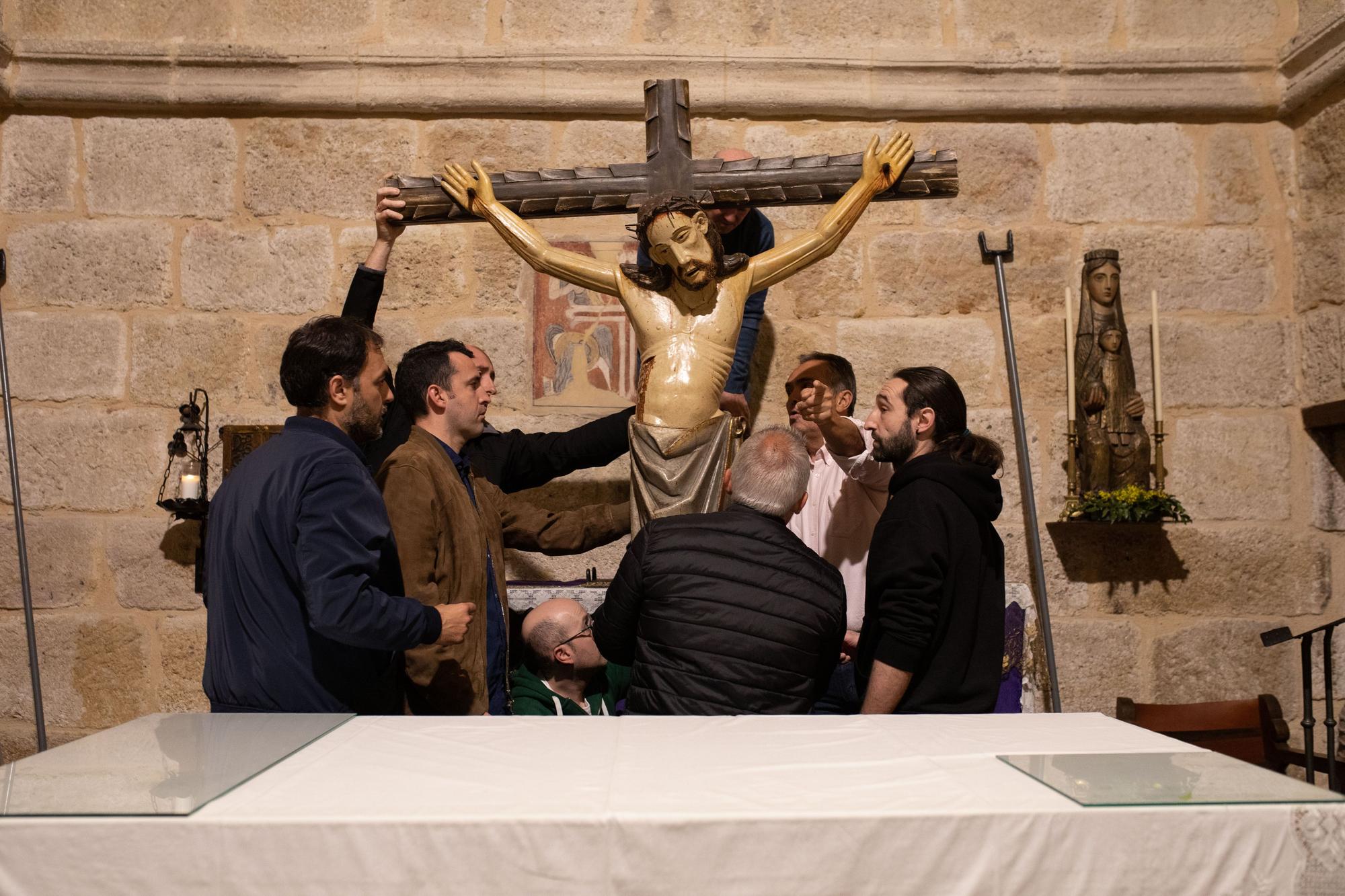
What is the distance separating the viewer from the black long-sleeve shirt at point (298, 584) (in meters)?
2.42

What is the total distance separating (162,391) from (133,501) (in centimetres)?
45

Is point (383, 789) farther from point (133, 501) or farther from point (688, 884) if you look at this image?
point (133, 501)

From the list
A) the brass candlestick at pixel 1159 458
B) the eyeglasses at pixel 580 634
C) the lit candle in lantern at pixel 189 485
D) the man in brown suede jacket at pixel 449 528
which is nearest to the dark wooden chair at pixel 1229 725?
the brass candlestick at pixel 1159 458

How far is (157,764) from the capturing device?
178 cm

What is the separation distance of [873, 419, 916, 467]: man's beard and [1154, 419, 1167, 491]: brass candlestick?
1854mm

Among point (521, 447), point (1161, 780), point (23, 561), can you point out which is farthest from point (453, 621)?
point (23, 561)

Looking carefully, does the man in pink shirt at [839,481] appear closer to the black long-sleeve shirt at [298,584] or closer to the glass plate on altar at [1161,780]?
the black long-sleeve shirt at [298,584]

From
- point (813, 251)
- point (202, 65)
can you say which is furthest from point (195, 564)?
point (813, 251)

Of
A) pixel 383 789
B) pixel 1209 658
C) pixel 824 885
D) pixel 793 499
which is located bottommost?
pixel 1209 658

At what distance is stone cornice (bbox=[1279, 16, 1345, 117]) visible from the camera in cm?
457

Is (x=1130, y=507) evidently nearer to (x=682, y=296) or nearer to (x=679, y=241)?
(x=682, y=296)

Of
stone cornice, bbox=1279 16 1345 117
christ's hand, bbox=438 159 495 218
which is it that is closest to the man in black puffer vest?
christ's hand, bbox=438 159 495 218

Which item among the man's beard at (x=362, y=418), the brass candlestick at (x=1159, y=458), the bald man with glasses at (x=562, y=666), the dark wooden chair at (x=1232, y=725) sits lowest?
the dark wooden chair at (x=1232, y=725)

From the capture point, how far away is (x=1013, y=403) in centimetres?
467
